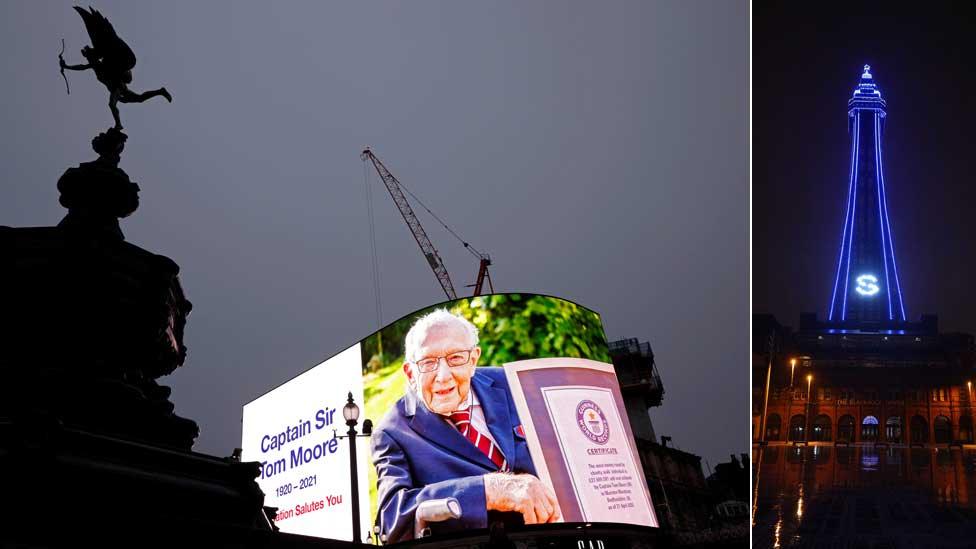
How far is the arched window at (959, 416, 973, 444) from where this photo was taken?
50.1 meters

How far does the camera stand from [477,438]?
84.4 ft

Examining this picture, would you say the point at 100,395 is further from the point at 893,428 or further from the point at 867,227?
the point at 867,227

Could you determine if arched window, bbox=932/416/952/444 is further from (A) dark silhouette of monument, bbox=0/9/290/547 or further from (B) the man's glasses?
(A) dark silhouette of monument, bbox=0/9/290/547

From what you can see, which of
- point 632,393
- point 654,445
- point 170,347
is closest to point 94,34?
point 170,347

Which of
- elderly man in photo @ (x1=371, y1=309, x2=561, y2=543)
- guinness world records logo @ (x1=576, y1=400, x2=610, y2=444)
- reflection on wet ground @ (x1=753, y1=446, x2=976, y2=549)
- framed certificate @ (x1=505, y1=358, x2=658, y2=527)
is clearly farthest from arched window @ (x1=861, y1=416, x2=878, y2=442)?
elderly man in photo @ (x1=371, y1=309, x2=561, y2=543)

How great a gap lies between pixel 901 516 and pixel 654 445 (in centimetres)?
3141

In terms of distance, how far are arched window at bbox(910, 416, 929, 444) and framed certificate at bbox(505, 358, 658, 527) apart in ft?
111

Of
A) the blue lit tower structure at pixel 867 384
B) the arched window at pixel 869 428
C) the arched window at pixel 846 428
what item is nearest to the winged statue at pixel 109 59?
the blue lit tower structure at pixel 867 384

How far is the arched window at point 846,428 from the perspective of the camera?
194ft

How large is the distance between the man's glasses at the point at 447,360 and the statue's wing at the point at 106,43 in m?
19.7

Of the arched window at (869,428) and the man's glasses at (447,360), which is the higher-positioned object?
the man's glasses at (447,360)

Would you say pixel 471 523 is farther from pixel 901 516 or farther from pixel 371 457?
pixel 901 516

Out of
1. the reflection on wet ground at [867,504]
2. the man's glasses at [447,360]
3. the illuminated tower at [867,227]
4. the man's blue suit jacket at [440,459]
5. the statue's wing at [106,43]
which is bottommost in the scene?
the reflection on wet ground at [867,504]

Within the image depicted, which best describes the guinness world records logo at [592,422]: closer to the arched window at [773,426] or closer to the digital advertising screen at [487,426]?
the digital advertising screen at [487,426]
